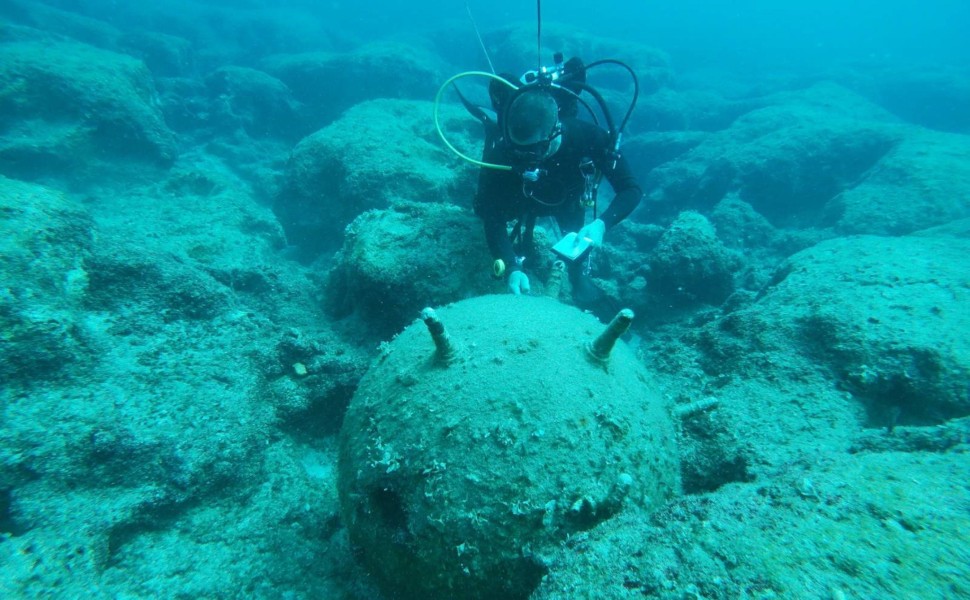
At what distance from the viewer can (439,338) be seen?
211 centimetres

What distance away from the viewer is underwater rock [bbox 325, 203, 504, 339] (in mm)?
4031

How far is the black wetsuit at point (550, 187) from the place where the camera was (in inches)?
172

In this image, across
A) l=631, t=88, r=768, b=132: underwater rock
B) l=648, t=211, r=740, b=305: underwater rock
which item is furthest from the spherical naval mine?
l=631, t=88, r=768, b=132: underwater rock

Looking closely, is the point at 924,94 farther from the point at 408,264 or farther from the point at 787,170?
the point at 408,264

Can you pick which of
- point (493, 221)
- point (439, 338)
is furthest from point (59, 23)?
point (439, 338)

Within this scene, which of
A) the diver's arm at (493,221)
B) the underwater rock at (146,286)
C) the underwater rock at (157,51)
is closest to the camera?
the underwater rock at (146,286)

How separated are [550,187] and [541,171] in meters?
0.46

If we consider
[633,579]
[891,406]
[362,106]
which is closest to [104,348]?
[633,579]

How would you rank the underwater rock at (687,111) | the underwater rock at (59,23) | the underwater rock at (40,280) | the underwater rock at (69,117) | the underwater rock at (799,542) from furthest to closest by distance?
1. the underwater rock at (687,111)
2. the underwater rock at (59,23)
3. the underwater rock at (69,117)
4. the underwater rock at (40,280)
5. the underwater rock at (799,542)

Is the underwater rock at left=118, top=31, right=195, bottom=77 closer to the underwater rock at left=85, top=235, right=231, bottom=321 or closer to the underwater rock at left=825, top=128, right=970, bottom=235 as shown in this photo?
the underwater rock at left=85, top=235, right=231, bottom=321

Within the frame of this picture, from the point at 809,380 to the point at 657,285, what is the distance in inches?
121

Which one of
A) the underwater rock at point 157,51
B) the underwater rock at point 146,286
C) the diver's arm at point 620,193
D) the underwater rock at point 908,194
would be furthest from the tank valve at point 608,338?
the underwater rock at point 157,51

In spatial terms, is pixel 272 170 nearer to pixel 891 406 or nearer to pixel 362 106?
pixel 362 106

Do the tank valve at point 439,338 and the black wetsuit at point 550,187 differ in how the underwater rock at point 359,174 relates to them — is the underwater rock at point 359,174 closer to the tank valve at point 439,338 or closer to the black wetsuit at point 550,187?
the black wetsuit at point 550,187
